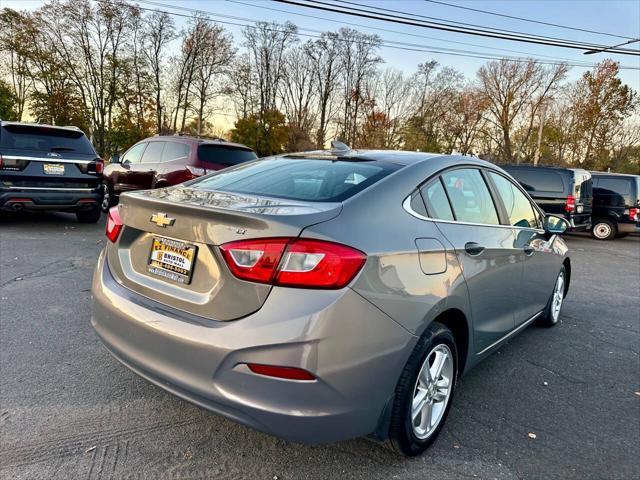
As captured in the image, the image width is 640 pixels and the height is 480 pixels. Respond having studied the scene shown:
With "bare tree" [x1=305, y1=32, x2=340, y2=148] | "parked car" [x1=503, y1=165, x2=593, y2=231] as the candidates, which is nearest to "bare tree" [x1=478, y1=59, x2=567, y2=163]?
"bare tree" [x1=305, y1=32, x2=340, y2=148]

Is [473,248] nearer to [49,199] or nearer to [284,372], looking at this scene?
[284,372]

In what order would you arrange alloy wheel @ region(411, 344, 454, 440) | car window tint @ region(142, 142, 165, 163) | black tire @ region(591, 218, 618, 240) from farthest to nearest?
black tire @ region(591, 218, 618, 240) → car window tint @ region(142, 142, 165, 163) → alloy wheel @ region(411, 344, 454, 440)

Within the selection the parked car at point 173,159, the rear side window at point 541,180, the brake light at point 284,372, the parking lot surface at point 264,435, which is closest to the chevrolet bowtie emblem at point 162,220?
the brake light at point 284,372

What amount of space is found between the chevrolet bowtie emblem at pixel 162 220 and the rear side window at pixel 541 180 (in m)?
11.1

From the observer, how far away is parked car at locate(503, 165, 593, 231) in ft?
36.0

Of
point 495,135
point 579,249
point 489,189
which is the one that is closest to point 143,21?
point 495,135

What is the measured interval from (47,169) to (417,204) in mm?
7507

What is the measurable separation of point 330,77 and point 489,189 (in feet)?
163

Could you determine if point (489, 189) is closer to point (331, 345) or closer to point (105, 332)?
point (331, 345)

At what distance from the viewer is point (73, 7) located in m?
37.9

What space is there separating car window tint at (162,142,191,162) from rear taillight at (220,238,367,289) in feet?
23.8

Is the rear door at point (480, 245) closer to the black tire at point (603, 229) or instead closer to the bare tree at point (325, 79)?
the black tire at point (603, 229)

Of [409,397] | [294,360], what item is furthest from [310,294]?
[409,397]

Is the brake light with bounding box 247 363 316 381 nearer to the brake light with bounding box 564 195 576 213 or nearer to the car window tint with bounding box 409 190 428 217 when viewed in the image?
the car window tint with bounding box 409 190 428 217
